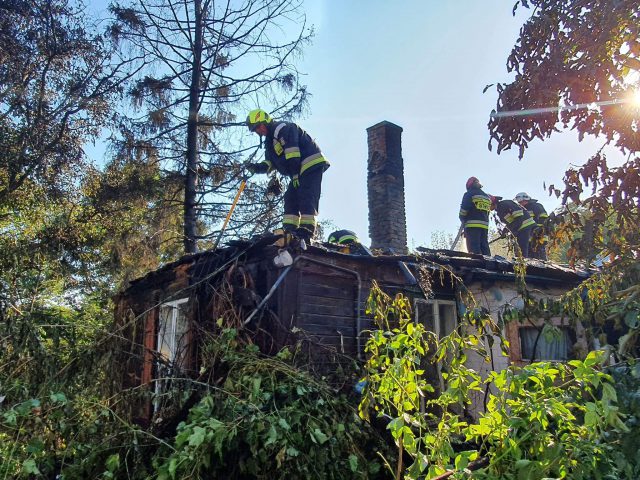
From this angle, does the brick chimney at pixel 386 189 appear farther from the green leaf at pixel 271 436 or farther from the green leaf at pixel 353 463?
the green leaf at pixel 271 436

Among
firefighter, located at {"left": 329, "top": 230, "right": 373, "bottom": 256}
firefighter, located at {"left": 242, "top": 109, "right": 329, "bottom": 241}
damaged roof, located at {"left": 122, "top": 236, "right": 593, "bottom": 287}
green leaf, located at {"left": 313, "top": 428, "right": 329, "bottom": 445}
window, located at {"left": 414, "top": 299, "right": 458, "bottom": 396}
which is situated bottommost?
green leaf, located at {"left": 313, "top": 428, "right": 329, "bottom": 445}

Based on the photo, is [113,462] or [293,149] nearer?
[113,462]

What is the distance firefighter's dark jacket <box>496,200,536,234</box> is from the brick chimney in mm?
2348

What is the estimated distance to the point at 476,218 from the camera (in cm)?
1047

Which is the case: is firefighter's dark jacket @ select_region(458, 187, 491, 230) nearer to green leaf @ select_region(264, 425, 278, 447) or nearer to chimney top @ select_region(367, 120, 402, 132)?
chimney top @ select_region(367, 120, 402, 132)

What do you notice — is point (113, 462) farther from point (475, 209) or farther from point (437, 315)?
point (475, 209)

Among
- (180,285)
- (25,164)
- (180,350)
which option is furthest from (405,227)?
(25,164)

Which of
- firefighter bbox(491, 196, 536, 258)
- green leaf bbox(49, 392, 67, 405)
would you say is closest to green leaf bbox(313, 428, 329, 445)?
green leaf bbox(49, 392, 67, 405)

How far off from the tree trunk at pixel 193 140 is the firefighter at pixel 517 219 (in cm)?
701

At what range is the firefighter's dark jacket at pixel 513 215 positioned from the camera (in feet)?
37.9

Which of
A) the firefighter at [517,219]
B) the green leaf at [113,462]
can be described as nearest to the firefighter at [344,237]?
the firefighter at [517,219]

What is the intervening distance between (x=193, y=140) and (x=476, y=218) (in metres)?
7.36

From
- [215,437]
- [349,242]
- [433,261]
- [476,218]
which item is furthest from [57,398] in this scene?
[476,218]

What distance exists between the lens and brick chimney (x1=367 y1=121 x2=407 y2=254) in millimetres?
10734
